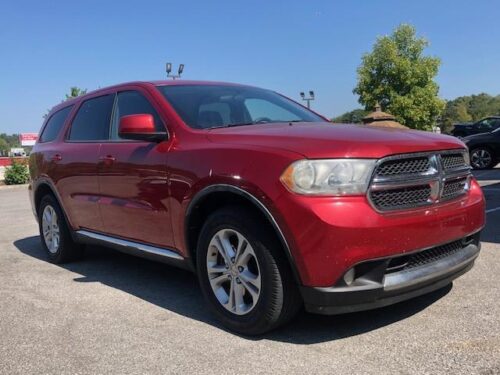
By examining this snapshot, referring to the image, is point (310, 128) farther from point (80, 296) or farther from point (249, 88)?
point (80, 296)

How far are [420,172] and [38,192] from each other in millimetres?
4717

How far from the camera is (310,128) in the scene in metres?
3.88

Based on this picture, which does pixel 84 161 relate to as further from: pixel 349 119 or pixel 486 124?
pixel 486 124

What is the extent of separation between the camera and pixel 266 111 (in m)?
4.79

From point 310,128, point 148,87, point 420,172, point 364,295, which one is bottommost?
point 364,295

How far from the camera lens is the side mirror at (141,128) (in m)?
4.16

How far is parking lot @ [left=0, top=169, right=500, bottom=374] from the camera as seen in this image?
314 cm

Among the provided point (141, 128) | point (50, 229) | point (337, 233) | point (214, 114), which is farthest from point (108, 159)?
point (337, 233)

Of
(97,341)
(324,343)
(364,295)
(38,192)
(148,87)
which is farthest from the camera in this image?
(38,192)

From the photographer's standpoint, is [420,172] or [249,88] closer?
[420,172]

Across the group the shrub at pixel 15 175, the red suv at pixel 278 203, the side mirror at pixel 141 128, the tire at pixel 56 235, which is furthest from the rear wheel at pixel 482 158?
the shrub at pixel 15 175

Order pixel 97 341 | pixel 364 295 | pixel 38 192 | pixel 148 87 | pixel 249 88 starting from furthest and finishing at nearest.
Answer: pixel 38 192
pixel 249 88
pixel 148 87
pixel 97 341
pixel 364 295

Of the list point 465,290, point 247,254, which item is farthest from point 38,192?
point 465,290

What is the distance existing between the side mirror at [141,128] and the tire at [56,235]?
2.13 meters
